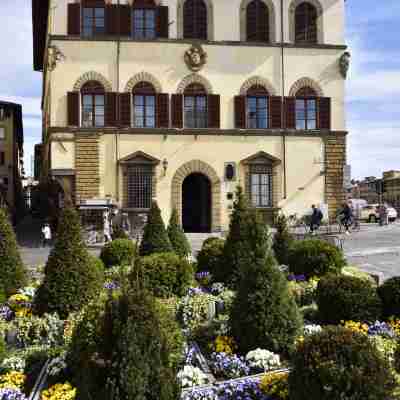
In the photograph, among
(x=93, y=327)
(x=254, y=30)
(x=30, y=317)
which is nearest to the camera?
(x=93, y=327)

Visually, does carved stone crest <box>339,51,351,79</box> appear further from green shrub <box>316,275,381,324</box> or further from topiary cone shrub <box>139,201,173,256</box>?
green shrub <box>316,275,381,324</box>

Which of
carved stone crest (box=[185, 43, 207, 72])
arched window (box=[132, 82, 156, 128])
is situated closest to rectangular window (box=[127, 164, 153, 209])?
arched window (box=[132, 82, 156, 128])

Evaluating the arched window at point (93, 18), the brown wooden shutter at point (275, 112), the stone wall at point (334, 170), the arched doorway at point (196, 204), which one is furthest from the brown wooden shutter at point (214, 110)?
the arched window at point (93, 18)

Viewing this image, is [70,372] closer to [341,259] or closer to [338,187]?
[341,259]

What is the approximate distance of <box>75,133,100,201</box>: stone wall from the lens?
93.0 feet

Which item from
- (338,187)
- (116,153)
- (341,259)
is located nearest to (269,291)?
(341,259)

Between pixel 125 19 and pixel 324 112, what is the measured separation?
12.2 meters

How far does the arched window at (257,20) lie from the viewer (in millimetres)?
30234

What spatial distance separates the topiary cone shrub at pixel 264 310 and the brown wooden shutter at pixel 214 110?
72.0ft

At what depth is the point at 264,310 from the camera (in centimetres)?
790

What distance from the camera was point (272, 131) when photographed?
1185 inches

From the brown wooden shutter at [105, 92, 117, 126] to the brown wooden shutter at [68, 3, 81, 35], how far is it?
3.76 m

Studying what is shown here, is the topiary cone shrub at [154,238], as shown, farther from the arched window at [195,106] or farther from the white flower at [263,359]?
the arched window at [195,106]

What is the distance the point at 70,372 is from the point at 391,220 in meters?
37.4
